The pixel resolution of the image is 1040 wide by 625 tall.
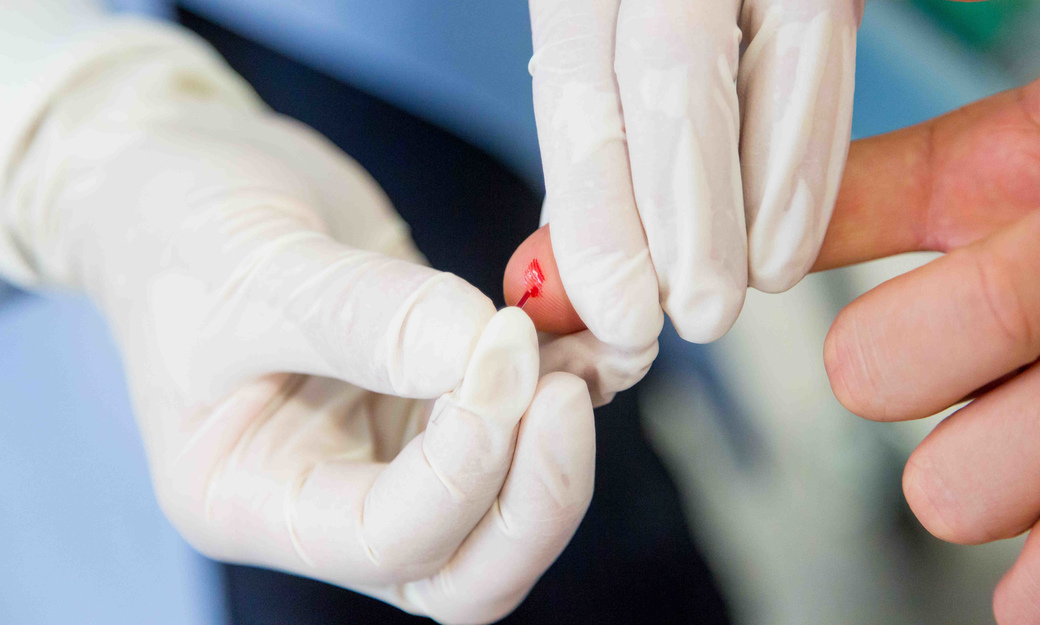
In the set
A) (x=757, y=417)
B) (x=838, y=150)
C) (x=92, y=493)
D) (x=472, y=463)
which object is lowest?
(x=92, y=493)

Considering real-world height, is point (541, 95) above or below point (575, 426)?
above

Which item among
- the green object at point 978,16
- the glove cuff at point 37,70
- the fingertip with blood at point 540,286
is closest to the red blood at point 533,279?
the fingertip with blood at point 540,286

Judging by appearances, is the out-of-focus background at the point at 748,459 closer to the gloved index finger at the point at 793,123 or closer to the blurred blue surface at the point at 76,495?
the blurred blue surface at the point at 76,495

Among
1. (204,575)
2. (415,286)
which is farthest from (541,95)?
(204,575)

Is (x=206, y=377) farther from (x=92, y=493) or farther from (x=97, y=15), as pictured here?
(x=97, y=15)

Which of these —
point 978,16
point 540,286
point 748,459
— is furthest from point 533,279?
point 978,16

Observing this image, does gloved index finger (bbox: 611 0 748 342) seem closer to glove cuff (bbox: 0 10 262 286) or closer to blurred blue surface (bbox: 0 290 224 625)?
blurred blue surface (bbox: 0 290 224 625)

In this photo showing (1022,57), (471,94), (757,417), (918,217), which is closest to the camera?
(918,217)
